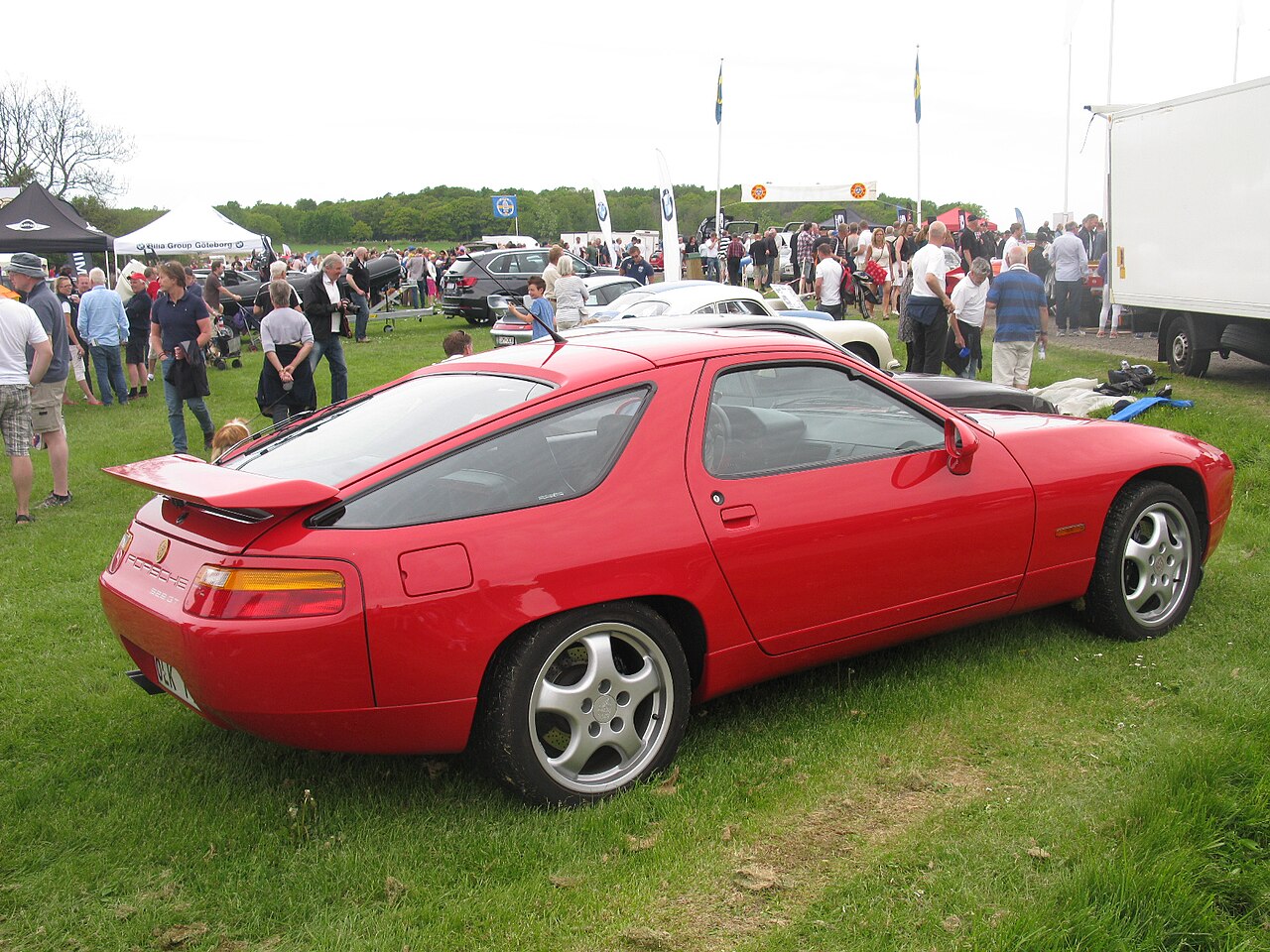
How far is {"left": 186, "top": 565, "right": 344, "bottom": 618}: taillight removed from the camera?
120 inches

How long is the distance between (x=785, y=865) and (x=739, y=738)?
85 centimetres

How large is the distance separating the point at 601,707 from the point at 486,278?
72.8 ft

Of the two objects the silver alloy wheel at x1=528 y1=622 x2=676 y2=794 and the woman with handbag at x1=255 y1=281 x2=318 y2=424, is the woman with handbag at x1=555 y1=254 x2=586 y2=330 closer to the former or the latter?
the woman with handbag at x1=255 y1=281 x2=318 y2=424

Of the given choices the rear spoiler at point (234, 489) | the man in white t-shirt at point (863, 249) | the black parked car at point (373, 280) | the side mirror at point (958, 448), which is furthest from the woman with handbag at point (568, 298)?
the rear spoiler at point (234, 489)

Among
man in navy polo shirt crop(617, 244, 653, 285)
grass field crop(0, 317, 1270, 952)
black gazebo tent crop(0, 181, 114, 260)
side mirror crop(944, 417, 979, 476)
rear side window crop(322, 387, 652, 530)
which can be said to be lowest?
grass field crop(0, 317, 1270, 952)

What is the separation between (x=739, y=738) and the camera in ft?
12.9

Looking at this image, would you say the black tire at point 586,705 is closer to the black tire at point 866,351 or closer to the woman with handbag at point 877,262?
the black tire at point 866,351

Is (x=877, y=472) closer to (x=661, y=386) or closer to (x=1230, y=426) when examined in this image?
(x=661, y=386)

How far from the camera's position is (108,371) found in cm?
1510

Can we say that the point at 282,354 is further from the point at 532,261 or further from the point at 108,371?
the point at 532,261

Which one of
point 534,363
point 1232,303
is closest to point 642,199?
point 1232,303

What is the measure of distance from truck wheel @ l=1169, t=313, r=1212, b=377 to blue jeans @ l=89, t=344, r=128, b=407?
1351cm

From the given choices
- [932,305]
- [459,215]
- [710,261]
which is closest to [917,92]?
[710,261]

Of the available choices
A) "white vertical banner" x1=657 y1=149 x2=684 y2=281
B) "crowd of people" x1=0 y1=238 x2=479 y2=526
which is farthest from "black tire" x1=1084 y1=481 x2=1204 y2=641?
"white vertical banner" x1=657 y1=149 x2=684 y2=281
